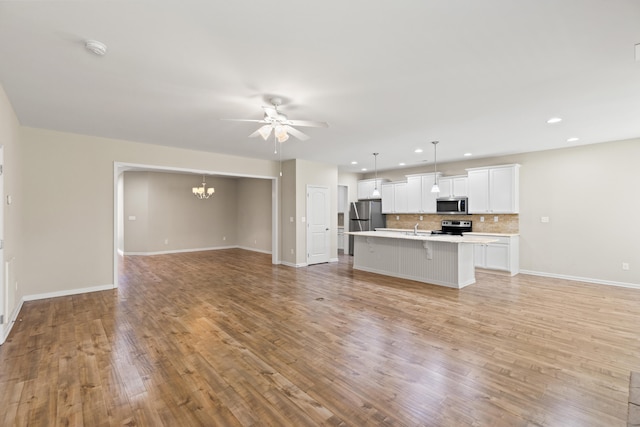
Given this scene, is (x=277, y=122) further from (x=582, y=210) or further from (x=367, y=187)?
(x=367, y=187)

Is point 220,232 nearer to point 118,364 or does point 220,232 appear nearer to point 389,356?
point 118,364

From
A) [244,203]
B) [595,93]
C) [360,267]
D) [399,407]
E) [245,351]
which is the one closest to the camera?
[399,407]

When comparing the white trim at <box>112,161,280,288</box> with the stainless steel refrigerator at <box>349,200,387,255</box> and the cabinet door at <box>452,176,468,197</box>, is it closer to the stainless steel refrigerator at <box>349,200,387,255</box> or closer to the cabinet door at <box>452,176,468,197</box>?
the stainless steel refrigerator at <box>349,200,387,255</box>

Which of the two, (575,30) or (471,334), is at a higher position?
(575,30)

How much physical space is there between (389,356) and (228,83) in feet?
10.1

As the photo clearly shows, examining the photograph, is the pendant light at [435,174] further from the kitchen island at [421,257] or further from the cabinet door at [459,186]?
the kitchen island at [421,257]

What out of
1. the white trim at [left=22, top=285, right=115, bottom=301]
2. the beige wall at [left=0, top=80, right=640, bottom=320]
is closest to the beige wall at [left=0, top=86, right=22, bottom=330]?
the beige wall at [left=0, top=80, right=640, bottom=320]

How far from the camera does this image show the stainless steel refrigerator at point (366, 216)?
882 cm

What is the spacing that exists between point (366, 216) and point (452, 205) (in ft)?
8.11

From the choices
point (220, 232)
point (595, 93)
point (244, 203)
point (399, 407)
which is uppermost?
point (595, 93)

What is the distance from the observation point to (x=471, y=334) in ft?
10.6

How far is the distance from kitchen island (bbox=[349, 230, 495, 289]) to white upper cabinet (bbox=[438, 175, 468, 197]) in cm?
180

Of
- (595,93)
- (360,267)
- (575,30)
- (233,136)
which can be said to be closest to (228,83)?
(233,136)

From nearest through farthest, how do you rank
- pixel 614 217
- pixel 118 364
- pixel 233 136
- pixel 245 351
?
pixel 118 364, pixel 245 351, pixel 233 136, pixel 614 217
